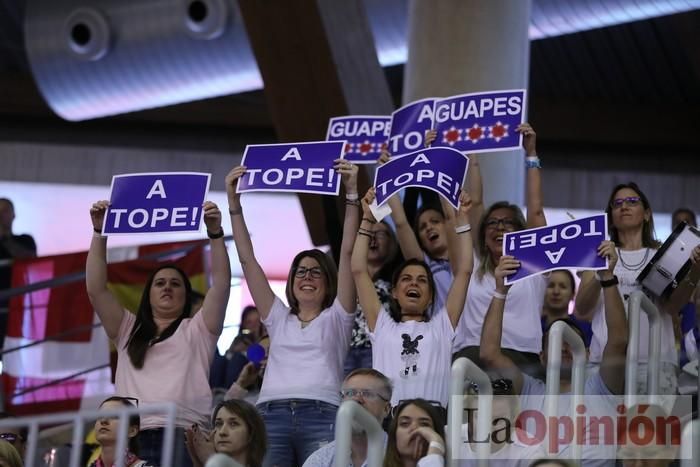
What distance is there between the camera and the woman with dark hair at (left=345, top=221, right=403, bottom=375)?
6.67 meters

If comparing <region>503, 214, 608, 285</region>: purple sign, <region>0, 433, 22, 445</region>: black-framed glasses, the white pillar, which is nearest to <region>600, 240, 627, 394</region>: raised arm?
<region>503, 214, 608, 285</region>: purple sign

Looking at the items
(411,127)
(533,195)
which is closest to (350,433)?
(533,195)

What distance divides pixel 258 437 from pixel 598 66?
36.5ft

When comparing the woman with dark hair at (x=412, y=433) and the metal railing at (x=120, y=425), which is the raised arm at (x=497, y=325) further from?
the metal railing at (x=120, y=425)

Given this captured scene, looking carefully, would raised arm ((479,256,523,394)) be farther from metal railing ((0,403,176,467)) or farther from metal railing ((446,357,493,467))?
metal railing ((0,403,176,467))

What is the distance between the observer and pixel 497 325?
6.03 metres

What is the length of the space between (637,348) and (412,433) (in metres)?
1.10

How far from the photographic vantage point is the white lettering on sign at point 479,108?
7.25 meters

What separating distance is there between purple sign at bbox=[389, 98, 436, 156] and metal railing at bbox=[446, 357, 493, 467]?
2921 millimetres

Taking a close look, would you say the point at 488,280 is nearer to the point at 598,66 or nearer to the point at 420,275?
the point at 420,275

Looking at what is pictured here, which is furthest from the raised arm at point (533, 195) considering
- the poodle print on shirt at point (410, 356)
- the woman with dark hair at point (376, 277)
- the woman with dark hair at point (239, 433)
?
the woman with dark hair at point (239, 433)

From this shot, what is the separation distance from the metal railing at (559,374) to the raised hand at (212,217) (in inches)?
80.6

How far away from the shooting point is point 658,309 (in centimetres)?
603

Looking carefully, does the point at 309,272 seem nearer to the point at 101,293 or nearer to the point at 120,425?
the point at 101,293
